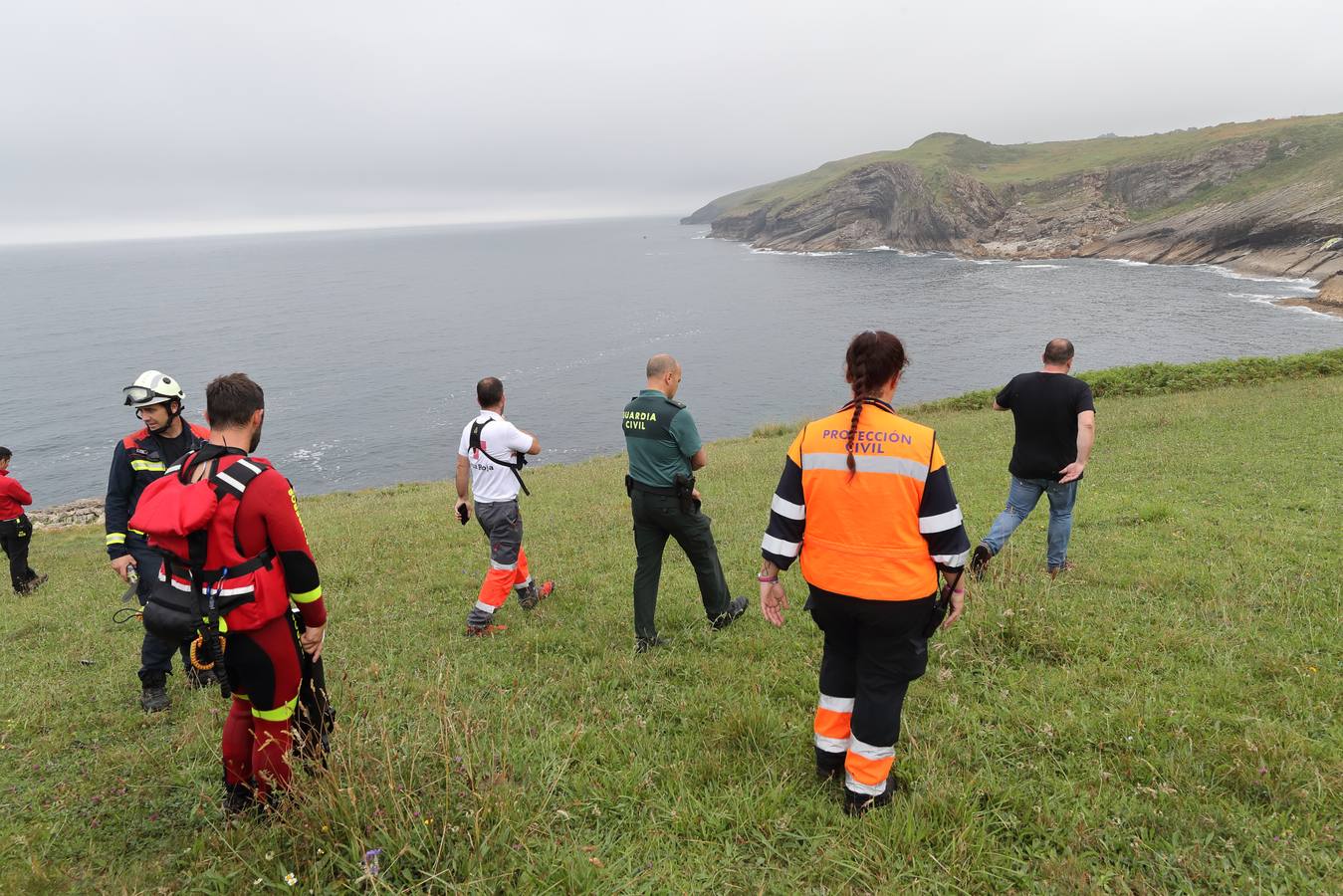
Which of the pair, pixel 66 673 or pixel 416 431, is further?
pixel 416 431

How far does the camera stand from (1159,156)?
12538 cm

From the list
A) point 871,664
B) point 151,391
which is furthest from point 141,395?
point 871,664

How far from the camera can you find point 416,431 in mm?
45625

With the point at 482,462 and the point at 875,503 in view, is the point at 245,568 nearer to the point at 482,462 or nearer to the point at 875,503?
the point at 875,503

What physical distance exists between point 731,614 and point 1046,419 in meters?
4.03

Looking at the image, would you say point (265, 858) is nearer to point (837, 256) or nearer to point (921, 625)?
point (921, 625)

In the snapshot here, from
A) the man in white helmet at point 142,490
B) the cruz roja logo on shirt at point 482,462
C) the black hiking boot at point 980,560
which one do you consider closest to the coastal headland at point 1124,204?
the black hiking boot at point 980,560

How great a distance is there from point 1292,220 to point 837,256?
73.0 m

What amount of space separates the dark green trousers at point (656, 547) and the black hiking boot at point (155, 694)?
4.24 metres

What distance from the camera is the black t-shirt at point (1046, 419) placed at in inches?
283

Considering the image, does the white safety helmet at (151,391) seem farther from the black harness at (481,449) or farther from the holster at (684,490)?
the holster at (684,490)

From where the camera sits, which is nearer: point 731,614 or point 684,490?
point 684,490

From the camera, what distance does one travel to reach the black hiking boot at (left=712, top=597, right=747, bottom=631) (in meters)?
6.86

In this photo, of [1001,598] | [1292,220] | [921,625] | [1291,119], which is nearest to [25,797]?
[921,625]
